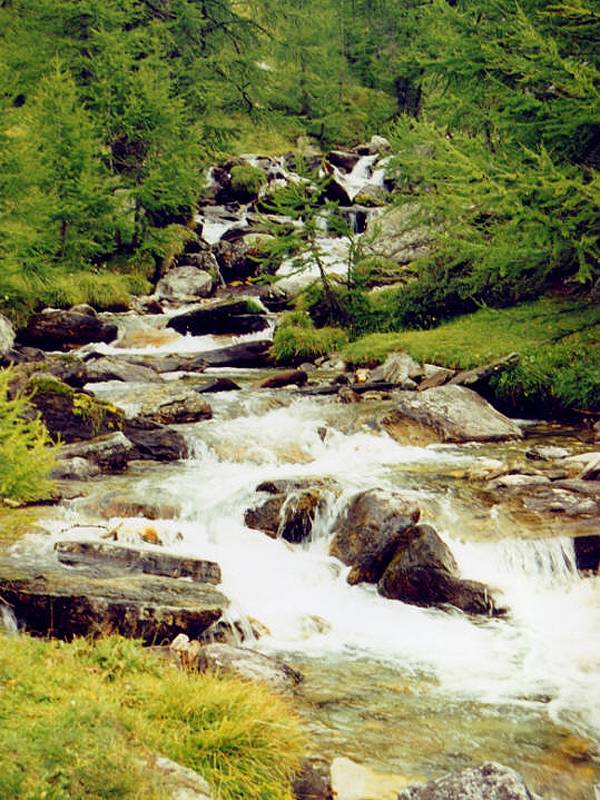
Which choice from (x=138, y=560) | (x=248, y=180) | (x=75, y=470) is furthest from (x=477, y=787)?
(x=248, y=180)

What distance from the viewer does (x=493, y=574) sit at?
30.5 ft

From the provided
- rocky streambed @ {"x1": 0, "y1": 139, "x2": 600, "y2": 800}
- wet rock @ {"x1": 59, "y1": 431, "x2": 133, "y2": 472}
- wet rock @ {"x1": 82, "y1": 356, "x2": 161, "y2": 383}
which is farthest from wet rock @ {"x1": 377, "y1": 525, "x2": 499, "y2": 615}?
wet rock @ {"x1": 82, "y1": 356, "x2": 161, "y2": 383}

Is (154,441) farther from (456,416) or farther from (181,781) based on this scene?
(181,781)

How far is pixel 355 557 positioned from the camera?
376 inches

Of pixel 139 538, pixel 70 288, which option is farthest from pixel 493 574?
pixel 70 288

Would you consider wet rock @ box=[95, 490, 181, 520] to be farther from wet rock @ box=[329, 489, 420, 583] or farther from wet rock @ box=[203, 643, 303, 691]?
wet rock @ box=[203, 643, 303, 691]

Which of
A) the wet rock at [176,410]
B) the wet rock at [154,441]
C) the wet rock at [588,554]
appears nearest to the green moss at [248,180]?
the wet rock at [176,410]

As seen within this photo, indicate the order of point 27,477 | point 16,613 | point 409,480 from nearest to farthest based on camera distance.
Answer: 1. point 16,613
2. point 27,477
3. point 409,480

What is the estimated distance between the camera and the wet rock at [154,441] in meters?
13.7

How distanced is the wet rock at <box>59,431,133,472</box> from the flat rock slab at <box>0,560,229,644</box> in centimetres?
533

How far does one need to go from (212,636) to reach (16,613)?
6.08 ft

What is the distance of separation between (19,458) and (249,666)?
12.7 ft

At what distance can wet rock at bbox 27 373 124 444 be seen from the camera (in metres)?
13.8

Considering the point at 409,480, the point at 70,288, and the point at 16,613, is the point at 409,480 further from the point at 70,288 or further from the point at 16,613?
the point at 70,288
